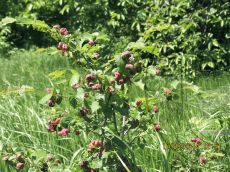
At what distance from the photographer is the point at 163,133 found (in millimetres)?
3117

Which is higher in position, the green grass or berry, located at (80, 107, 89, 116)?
berry, located at (80, 107, 89, 116)

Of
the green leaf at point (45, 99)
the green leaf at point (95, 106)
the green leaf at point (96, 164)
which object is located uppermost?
the green leaf at point (45, 99)

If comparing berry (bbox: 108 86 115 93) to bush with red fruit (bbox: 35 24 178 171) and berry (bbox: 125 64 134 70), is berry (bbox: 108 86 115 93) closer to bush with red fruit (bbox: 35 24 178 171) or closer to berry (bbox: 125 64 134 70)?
bush with red fruit (bbox: 35 24 178 171)

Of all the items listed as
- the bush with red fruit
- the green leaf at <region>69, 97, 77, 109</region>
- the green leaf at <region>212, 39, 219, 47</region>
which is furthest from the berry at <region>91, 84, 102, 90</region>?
the green leaf at <region>212, 39, 219, 47</region>

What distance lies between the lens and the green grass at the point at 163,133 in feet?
8.70

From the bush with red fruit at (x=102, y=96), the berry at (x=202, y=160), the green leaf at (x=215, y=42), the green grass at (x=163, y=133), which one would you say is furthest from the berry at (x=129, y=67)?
the green leaf at (x=215, y=42)

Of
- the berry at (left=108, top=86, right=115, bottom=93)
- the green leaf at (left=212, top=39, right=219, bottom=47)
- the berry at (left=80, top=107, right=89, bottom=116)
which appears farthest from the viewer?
the green leaf at (left=212, top=39, right=219, bottom=47)

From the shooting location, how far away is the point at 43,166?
2.35 metres

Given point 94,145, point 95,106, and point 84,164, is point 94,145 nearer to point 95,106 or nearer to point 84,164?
point 84,164

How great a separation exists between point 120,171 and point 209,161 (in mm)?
448

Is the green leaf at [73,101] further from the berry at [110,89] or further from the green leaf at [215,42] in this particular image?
the green leaf at [215,42]

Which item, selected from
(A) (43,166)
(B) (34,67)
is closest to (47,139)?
(A) (43,166)

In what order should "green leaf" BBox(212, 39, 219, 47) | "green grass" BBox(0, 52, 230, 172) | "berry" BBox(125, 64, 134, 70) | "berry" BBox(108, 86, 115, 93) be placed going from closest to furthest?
"berry" BBox(125, 64, 134, 70)
"berry" BBox(108, 86, 115, 93)
"green grass" BBox(0, 52, 230, 172)
"green leaf" BBox(212, 39, 219, 47)

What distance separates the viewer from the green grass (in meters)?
2.65
